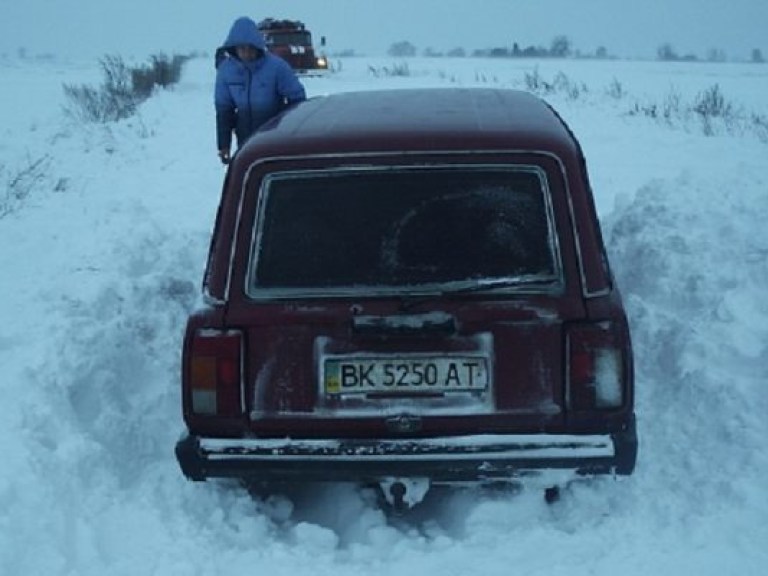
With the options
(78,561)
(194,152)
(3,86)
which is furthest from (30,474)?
(3,86)

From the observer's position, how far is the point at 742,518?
3.29 metres

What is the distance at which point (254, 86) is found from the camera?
6.50m

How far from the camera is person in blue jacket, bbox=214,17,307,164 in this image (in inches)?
252

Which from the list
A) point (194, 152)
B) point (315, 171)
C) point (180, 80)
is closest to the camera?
point (315, 171)

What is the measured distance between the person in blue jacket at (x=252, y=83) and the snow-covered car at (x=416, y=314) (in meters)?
3.48

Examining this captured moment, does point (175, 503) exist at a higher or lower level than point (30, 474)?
lower

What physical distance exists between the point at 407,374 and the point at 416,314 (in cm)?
24

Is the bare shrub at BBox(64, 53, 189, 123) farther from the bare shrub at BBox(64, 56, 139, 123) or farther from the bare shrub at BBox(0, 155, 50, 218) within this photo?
the bare shrub at BBox(0, 155, 50, 218)

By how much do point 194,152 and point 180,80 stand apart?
68.7 feet

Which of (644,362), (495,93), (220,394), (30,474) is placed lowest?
(644,362)

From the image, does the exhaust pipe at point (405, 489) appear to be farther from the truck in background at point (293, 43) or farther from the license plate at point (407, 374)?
the truck in background at point (293, 43)

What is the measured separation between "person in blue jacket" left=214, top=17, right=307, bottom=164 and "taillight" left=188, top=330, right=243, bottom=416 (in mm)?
3594

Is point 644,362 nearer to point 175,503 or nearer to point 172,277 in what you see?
point 175,503

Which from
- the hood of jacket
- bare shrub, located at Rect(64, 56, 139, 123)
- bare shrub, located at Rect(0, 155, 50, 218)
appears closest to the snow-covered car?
the hood of jacket
